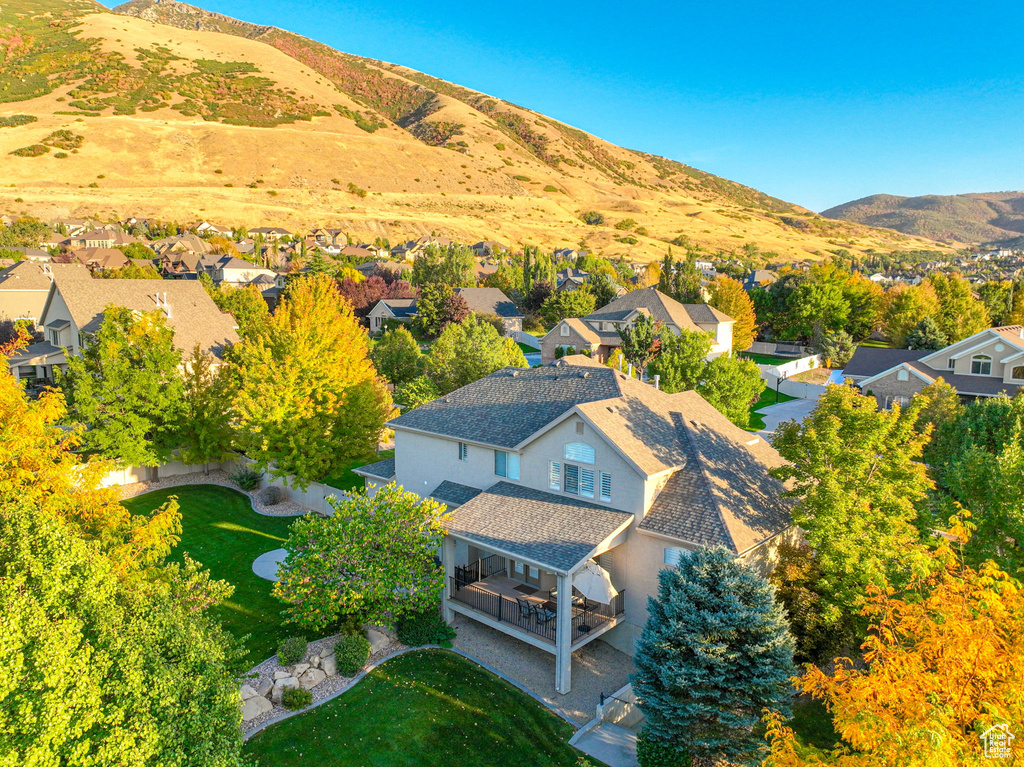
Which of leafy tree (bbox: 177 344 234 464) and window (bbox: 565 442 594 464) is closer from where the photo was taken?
window (bbox: 565 442 594 464)

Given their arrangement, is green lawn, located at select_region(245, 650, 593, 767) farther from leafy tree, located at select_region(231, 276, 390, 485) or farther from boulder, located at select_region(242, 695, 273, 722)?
leafy tree, located at select_region(231, 276, 390, 485)

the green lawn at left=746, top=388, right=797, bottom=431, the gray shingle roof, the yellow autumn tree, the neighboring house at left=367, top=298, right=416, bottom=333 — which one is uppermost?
the neighboring house at left=367, top=298, right=416, bottom=333

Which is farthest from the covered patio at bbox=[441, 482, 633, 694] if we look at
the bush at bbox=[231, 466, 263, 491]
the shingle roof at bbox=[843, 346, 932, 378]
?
the shingle roof at bbox=[843, 346, 932, 378]

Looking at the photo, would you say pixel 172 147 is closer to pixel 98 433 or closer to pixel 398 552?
pixel 98 433

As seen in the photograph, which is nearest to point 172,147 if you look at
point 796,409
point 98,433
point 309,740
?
point 98,433

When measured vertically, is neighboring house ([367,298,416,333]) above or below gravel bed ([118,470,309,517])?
above

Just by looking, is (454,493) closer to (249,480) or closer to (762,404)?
(249,480)
